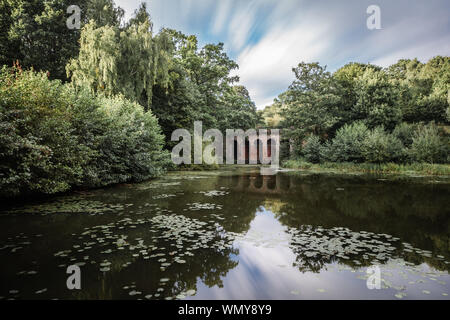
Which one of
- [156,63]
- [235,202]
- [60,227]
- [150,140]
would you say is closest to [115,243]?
[60,227]

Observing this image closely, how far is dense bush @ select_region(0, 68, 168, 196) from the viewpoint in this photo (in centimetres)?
563

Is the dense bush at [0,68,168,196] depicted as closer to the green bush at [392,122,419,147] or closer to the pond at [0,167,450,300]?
the pond at [0,167,450,300]

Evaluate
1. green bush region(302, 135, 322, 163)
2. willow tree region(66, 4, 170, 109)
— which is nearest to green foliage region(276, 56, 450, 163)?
green bush region(302, 135, 322, 163)

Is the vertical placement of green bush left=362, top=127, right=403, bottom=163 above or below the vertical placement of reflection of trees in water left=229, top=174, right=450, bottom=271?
above

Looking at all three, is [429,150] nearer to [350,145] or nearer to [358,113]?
[350,145]

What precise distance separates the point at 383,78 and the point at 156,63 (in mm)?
22933

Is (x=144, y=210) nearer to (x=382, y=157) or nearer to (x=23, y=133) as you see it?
(x=23, y=133)

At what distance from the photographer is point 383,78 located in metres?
24.6

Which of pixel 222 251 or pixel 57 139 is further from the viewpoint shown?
pixel 57 139

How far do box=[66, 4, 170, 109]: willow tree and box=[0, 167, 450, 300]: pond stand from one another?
9.24 m

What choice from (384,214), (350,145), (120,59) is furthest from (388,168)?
(120,59)

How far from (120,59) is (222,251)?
46.6 ft

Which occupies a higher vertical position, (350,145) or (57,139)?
(350,145)

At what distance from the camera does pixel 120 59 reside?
46.5 ft
